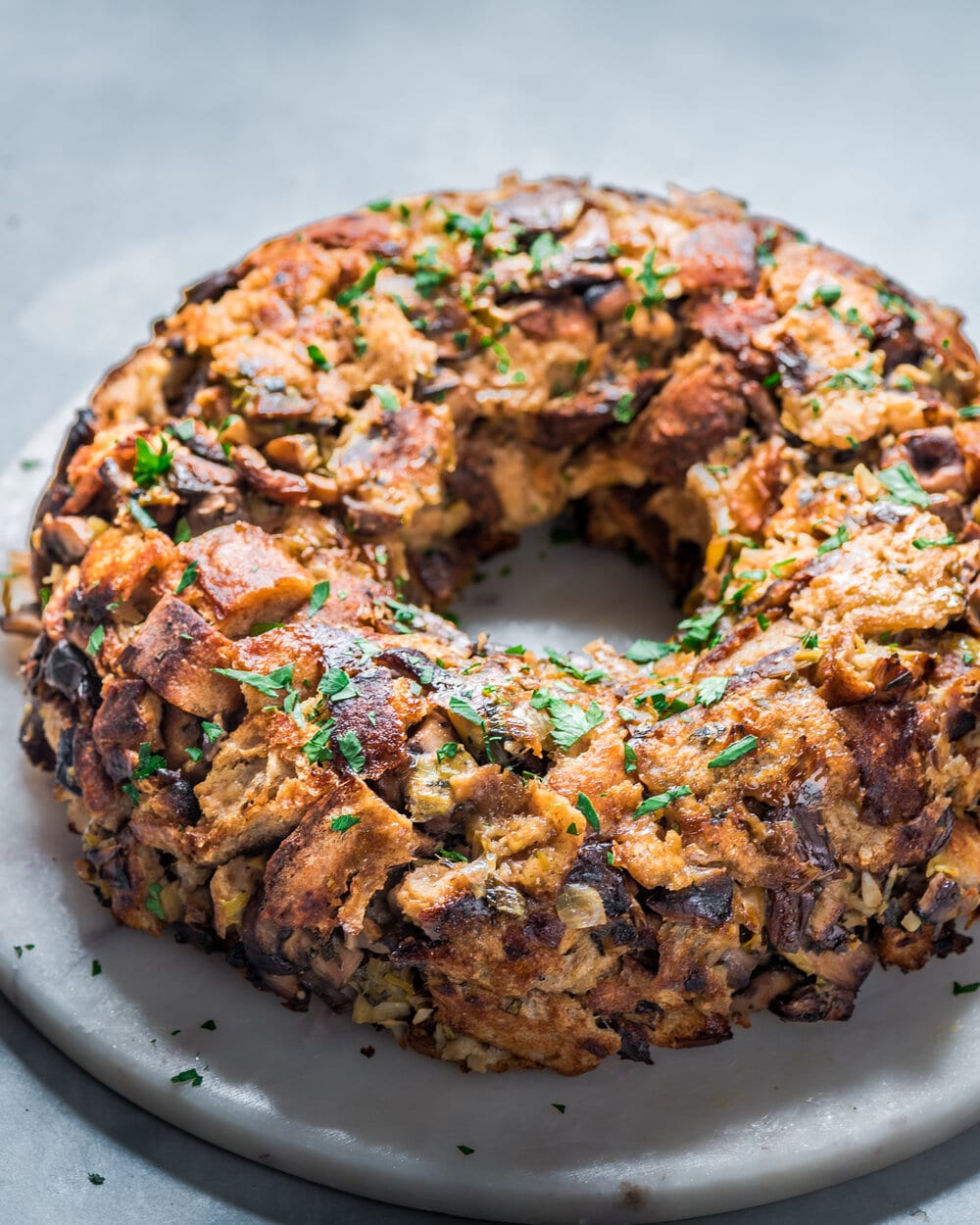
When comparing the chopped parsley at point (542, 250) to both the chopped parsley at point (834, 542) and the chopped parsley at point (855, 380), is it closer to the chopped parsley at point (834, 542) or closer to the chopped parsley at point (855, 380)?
the chopped parsley at point (855, 380)

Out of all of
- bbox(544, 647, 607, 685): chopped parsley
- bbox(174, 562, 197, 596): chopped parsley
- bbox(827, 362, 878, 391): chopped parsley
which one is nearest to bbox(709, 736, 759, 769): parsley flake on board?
bbox(544, 647, 607, 685): chopped parsley

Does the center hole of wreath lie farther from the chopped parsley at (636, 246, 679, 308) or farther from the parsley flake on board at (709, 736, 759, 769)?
the parsley flake on board at (709, 736, 759, 769)

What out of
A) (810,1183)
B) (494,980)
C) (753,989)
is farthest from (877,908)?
(494,980)

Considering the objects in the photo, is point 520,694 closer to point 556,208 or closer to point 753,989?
point 753,989

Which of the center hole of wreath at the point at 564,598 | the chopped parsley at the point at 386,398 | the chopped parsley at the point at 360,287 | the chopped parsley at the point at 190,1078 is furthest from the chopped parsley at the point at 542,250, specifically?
the chopped parsley at the point at 190,1078

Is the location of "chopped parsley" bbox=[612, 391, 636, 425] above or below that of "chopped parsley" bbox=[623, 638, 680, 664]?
above

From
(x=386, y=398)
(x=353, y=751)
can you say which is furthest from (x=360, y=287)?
(x=353, y=751)
